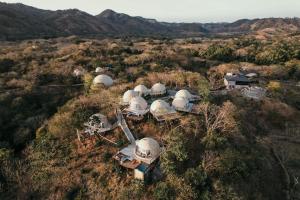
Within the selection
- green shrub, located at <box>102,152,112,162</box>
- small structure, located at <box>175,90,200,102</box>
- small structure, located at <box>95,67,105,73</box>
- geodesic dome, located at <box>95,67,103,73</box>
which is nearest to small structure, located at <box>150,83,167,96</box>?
small structure, located at <box>175,90,200,102</box>

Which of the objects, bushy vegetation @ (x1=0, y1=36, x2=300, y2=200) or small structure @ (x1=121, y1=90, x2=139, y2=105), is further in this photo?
small structure @ (x1=121, y1=90, x2=139, y2=105)

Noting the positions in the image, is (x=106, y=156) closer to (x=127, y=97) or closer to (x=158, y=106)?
(x=158, y=106)

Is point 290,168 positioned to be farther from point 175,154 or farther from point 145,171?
point 145,171

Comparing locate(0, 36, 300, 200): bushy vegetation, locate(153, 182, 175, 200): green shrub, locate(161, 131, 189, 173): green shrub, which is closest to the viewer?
locate(153, 182, 175, 200): green shrub

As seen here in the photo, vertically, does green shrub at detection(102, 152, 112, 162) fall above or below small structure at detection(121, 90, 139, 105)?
below

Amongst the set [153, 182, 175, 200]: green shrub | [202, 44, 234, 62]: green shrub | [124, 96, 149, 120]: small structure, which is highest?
[124, 96, 149, 120]: small structure

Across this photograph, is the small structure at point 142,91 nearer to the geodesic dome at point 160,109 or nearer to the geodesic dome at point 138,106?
the geodesic dome at point 138,106

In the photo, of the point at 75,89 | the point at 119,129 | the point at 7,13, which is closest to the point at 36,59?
the point at 75,89

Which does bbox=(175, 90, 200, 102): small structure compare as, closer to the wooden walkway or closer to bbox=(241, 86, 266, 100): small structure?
the wooden walkway
